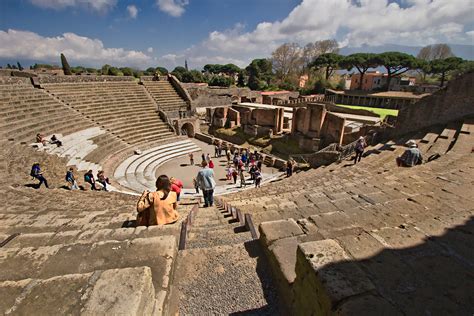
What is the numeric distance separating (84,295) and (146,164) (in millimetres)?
14134

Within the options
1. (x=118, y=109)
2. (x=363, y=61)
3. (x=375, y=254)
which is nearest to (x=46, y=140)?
(x=118, y=109)

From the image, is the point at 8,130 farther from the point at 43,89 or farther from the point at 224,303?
the point at 224,303

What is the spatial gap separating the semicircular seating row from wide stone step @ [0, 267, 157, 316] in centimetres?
1044

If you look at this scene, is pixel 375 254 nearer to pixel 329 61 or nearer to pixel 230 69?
pixel 329 61

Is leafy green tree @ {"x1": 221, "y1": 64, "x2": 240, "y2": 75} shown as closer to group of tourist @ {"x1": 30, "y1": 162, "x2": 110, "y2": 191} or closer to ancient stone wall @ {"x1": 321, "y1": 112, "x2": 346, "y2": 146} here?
ancient stone wall @ {"x1": 321, "y1": 112, "x2": 346, "y2": 146}

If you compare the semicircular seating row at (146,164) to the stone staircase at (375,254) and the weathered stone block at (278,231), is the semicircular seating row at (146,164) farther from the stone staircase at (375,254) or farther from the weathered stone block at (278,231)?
the weathered stone block at (278,231)

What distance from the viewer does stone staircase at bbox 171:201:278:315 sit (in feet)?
6.68

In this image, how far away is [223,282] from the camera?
7.56ft

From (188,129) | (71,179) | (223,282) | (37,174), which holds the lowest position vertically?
(188,129)

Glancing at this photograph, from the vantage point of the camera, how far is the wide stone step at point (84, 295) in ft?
4.38

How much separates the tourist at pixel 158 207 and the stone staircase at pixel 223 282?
79cm

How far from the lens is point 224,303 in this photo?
2.09 meters

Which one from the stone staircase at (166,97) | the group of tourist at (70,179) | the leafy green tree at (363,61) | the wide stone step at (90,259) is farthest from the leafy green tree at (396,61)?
the wide stone step at (90,259)

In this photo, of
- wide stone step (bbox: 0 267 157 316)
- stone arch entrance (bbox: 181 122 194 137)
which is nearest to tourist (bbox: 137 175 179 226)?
wide stone step (bbox: 0 267 157 316)
